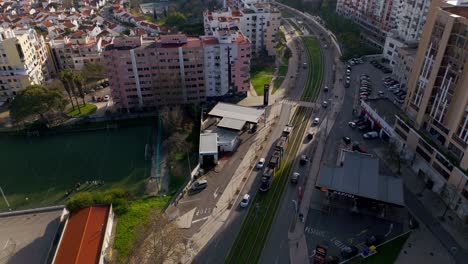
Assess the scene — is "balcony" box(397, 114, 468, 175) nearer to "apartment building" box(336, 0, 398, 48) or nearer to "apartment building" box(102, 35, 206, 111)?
"apartment building" box(102, 35, 206, 111)

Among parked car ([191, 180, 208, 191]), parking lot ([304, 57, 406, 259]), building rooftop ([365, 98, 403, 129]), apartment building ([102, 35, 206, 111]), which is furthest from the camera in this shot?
apartment building ([102, 35, 206, 111])

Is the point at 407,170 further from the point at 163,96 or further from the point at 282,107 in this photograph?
the point at 163,96

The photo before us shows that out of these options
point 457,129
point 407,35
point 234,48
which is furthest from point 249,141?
point 407,35

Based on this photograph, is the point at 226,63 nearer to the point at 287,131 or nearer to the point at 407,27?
the point at 287,131

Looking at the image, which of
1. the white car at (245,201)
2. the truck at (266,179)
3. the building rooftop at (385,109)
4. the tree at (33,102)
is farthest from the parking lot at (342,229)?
→ the tree at (33,102)

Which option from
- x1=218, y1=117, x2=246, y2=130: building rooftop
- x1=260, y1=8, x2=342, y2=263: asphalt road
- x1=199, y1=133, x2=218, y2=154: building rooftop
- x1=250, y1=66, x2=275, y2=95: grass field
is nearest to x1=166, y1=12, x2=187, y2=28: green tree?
x1=250, y1=66, x2=275, y2=95: grass field

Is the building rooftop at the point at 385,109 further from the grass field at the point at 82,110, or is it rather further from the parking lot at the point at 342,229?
the grass field at the point at 82,110
